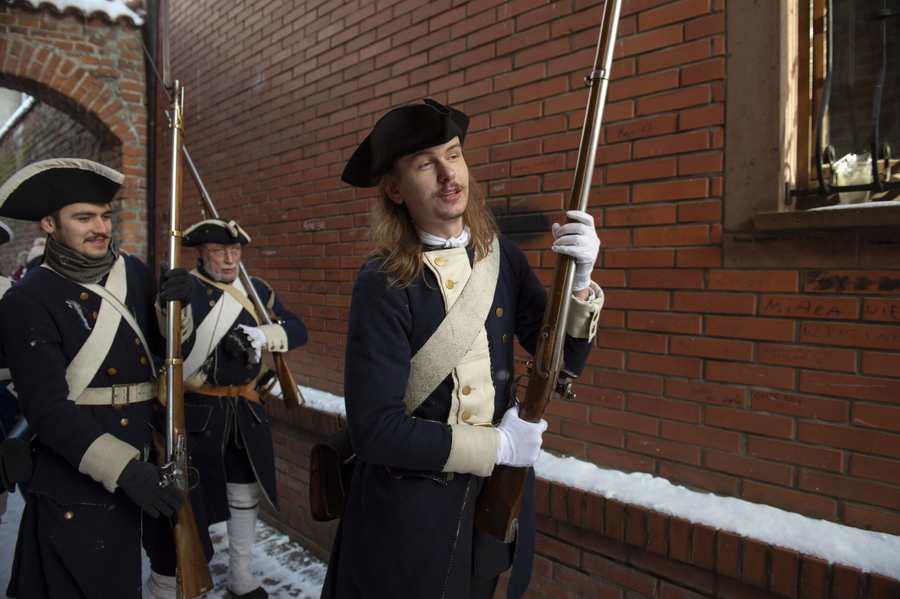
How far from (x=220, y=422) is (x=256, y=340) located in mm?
511

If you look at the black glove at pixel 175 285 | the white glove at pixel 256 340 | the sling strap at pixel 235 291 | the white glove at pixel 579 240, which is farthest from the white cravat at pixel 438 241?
the sling strap at pixel 235 291

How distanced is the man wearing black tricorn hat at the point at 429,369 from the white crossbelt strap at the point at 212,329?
182 centimetres

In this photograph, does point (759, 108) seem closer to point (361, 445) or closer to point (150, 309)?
point (361, 445)

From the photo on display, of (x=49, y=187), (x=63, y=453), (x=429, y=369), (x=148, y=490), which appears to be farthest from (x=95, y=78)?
(x=429, y=369)

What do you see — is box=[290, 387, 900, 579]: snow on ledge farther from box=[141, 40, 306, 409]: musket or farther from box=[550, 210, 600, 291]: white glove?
box=[141, 40, 306, 409]: musket

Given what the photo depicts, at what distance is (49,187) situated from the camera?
7.43ft

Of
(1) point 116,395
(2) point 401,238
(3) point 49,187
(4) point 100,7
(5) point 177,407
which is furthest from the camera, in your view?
(4) point 100,7

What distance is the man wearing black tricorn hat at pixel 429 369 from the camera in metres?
1.49

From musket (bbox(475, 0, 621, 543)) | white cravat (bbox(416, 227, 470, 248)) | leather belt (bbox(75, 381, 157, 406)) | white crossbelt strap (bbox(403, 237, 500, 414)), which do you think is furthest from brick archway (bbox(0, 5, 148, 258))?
musket (bbox(475, 0, 621, 543))

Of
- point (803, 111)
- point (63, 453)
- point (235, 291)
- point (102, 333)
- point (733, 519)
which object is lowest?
point (733, 519)

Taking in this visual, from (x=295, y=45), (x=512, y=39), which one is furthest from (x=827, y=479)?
(x=295, y=45)

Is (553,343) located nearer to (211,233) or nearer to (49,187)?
(49,187)

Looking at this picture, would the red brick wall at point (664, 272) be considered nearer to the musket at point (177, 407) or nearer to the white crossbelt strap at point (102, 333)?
the musket at point (177, 407)

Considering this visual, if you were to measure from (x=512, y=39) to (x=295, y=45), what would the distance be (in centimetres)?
209
